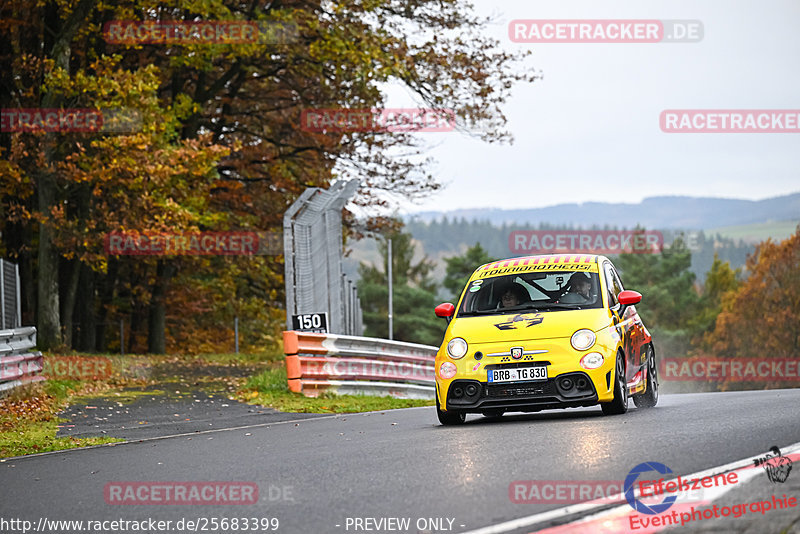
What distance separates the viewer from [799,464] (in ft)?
22.7

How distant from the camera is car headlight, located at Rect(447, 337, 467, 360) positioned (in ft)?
37.1

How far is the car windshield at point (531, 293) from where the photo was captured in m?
12.0

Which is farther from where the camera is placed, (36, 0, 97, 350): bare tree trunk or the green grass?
(36, 0, 97, 350): bare tree trunk

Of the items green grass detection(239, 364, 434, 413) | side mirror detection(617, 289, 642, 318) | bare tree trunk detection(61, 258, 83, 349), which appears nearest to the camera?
side mirror detection(617, 289, 642, 318)

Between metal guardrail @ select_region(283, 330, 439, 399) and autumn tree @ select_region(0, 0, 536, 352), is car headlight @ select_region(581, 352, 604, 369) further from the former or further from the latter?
autumn tree @ select_region(0, 0, 536, 352)

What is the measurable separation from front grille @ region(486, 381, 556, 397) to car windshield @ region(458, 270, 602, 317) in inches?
45.0

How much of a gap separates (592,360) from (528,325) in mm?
752

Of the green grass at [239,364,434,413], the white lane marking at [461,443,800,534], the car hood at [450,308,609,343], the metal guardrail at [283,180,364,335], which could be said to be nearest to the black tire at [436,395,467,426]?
the car hood at [450,308,609,343]

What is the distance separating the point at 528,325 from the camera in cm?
1130

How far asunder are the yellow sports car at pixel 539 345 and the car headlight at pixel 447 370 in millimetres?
10

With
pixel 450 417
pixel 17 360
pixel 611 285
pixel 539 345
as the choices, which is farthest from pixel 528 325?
pixel 17 360

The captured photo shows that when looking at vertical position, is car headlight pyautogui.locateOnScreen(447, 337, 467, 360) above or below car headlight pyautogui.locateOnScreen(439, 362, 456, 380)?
above

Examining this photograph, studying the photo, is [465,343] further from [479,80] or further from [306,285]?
[479,80]

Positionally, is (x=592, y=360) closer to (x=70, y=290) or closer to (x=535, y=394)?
(x=535, y=394)
